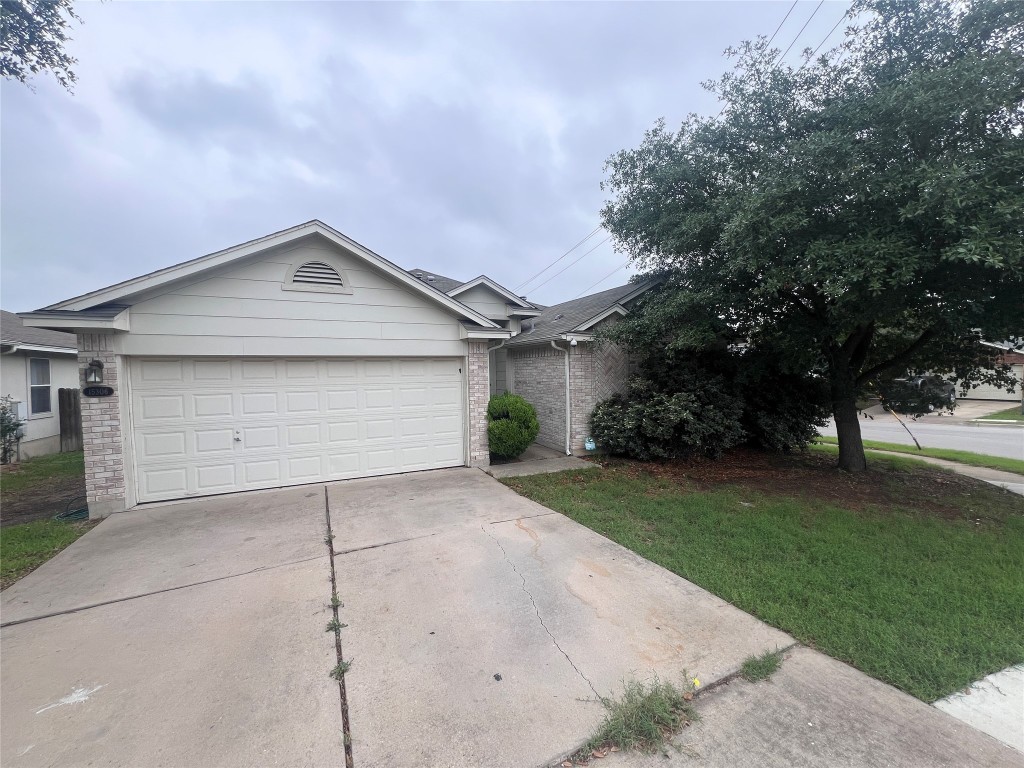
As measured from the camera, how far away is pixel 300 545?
183 inches

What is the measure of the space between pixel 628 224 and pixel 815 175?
145 inches

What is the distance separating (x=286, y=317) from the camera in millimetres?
6668

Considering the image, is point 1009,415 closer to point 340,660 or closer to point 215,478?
point 340,660

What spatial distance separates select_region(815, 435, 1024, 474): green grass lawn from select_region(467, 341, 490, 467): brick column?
886 centimetres

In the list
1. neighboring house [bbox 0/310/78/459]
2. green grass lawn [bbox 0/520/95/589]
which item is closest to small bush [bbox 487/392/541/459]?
green grass lawn [bbox 0/520/95/589]

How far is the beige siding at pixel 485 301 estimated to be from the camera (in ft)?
42.5

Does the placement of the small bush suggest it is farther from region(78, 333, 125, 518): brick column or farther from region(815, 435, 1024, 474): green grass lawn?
region(815, 435, 1024, 474): green grass lawn

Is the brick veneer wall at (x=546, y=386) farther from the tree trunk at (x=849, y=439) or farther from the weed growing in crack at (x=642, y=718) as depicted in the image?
the weed growing in crack at (x=642, y=718)

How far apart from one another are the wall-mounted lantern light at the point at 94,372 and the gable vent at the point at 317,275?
2759mm

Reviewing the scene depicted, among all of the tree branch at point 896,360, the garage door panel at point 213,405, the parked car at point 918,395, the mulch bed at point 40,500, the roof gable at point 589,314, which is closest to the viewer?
the mulch bed at point 40,500

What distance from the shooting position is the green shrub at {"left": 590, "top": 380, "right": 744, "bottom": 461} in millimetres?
8414

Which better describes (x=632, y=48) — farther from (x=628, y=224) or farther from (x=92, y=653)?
(x=92, y=653)

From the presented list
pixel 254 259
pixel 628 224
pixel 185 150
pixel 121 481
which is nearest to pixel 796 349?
pixel 628 224

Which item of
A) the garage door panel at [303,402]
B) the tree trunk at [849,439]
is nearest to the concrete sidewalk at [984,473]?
the tree trunk at [849,439]
